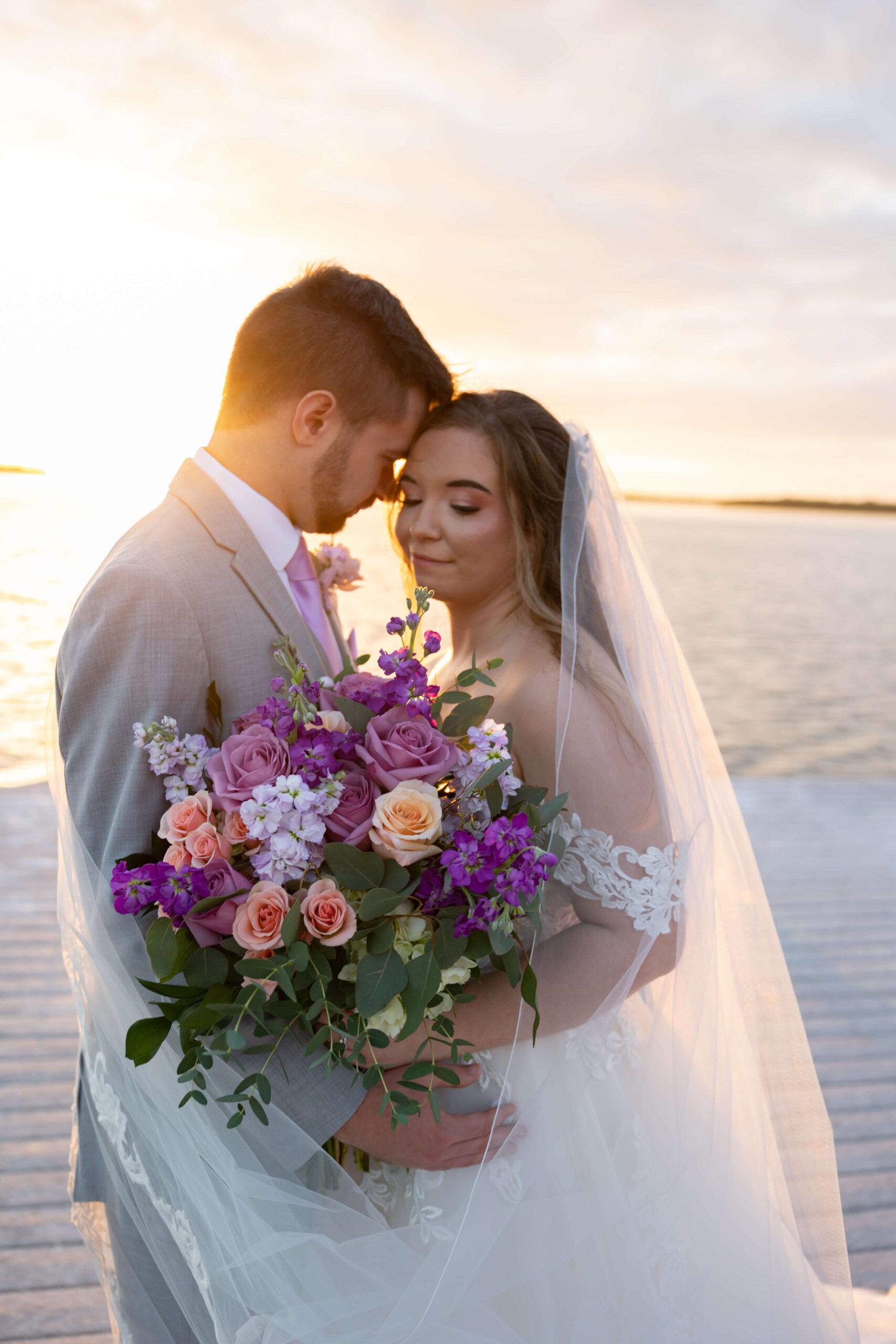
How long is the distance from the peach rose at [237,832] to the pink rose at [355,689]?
246 millimetres

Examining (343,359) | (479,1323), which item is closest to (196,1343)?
(479,1323)

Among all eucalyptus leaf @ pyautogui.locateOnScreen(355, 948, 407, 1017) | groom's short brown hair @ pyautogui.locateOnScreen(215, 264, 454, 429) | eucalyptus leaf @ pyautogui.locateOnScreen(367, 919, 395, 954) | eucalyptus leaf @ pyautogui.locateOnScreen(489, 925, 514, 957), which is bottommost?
eucalyptus leaf @ pyautogui.locateOnScreen(355, 948, 407, 1017)

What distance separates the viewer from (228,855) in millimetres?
1262

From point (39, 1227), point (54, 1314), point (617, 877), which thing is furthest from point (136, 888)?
point (39, 1227)

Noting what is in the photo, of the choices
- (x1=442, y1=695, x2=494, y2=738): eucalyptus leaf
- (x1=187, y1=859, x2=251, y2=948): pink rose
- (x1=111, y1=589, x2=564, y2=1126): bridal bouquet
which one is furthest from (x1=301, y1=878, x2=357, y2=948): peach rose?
(x1=442, y1=695, x2=494, y2=738): eucalyptus leaf

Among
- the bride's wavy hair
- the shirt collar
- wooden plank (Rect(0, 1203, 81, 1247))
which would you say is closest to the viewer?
the shirt collar

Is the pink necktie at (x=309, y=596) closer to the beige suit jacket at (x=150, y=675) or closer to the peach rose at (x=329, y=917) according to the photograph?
the beige suit jacket at (x=150, y=675)

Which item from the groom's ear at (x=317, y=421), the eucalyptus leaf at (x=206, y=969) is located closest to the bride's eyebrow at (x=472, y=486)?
the groom's ear at (x=317, y=421)

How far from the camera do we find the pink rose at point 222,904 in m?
1.24

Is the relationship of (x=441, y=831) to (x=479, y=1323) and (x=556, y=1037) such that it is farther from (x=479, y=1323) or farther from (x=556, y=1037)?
(x=479, y=1323)

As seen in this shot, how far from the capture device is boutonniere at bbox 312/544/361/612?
2303 mm

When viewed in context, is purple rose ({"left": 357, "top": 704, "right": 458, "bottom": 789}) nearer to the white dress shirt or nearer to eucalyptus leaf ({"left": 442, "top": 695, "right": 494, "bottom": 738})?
eucalyptus leaf ({"left": 442, "top": 695, "right": 494, "bottom": 738})

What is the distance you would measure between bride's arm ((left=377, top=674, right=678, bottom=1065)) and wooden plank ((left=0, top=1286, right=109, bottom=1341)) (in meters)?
1.82

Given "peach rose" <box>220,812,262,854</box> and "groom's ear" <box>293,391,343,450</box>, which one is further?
"groom's ear" <box>293,391,343,450</box>
